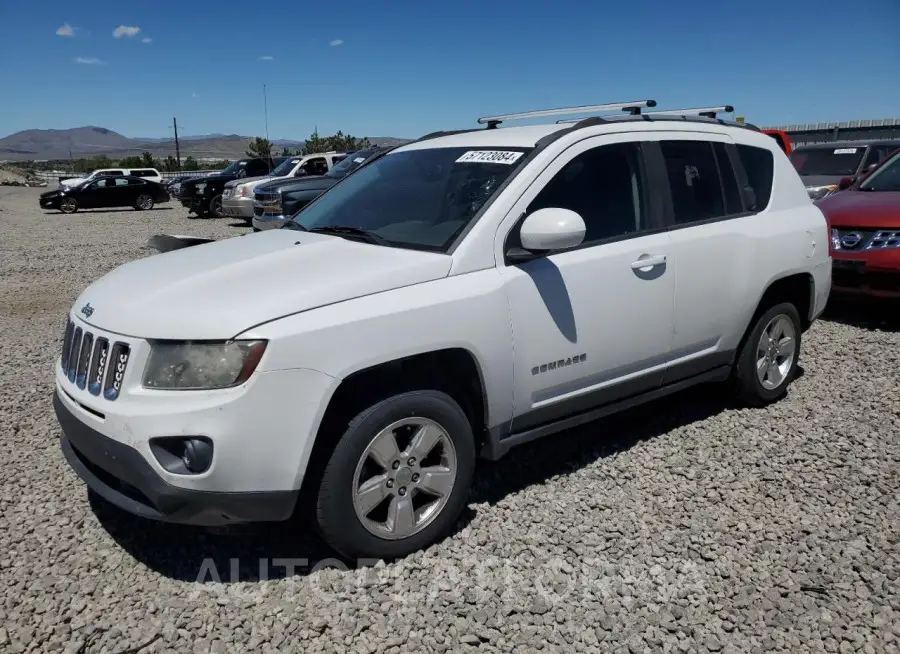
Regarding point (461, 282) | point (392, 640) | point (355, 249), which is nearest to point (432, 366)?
point (461, 282)

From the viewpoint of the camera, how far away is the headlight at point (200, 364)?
2.73 meters

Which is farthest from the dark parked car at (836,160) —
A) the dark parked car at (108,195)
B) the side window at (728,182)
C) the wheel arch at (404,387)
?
the dark parked car at (108,195)

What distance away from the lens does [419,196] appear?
392 cm

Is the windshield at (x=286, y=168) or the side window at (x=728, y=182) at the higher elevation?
the windshield at (x=286, y=168)

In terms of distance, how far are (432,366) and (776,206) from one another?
286cm

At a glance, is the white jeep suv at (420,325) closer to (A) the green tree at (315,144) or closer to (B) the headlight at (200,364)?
(B) the headlight at (200,364)

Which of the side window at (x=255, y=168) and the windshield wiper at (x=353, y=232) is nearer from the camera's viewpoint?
the windshield wiper at (x=353, y=232)

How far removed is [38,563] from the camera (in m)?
3.25

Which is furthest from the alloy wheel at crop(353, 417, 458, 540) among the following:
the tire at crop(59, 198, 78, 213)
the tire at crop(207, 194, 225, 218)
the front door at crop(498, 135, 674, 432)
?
the tire at crop(59, 198, 78, 213)

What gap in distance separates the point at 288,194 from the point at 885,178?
31.6 ft

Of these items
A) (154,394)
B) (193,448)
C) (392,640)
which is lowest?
(392,640)

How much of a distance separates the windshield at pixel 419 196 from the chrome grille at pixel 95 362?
1.31 meters

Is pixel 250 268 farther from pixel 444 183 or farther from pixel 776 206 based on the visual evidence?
pixel 776 206

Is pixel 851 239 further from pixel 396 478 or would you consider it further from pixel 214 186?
pixel 214 186
